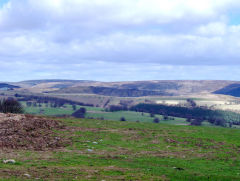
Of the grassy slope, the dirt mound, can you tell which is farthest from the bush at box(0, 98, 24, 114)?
the grassy slope

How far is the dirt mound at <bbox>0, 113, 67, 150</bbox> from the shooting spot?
25703 millimetres

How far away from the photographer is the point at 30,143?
26.4 m

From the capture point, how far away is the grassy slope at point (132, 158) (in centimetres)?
1720

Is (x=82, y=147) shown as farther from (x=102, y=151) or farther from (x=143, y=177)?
(x=143, y=177)

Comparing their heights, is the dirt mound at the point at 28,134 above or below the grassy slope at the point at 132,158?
above

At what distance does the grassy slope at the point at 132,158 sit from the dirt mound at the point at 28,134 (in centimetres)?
175

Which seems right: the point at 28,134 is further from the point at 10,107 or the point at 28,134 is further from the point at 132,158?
the point at 10,107

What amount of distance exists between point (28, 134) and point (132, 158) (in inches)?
431

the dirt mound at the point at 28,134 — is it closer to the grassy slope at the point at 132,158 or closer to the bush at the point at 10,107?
the grassy slope at the point at 132,158

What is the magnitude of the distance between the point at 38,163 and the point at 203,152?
14471mm

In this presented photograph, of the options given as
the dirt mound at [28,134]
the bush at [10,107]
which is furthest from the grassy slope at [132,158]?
the bush at [10,107]

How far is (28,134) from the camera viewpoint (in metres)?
28.5

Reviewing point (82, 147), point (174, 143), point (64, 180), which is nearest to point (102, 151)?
point (82, 147)

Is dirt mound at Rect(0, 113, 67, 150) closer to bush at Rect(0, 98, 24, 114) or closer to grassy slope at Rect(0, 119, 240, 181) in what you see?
grassy slope at Rect(0, 119, 240, 181)
